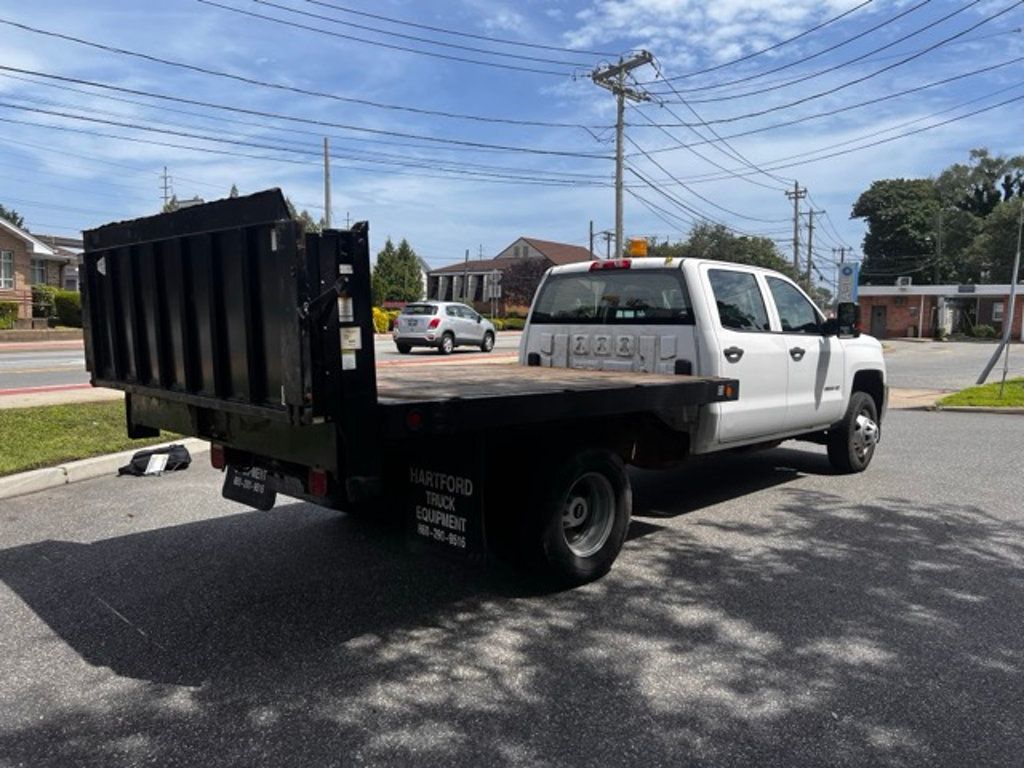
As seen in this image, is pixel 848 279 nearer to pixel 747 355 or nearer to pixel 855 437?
pixel 855 437

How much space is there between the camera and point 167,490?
7.03 meters

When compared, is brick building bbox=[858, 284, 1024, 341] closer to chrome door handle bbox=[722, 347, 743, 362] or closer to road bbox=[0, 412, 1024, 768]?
chrome door handle bbox=[722, 347, 743, 362]

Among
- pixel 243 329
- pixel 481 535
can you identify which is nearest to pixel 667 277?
pixel 481 535

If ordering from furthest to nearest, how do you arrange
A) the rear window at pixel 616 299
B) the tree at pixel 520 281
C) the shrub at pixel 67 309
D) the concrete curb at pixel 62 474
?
the tree at pixel 520 281
the shrub at pixel 67 309
the concrete curb at pixel 62 474
the rear window at pixel 616 299

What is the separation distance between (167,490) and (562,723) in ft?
16.5

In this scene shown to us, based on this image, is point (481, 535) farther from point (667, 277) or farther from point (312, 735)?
point (667, 277)

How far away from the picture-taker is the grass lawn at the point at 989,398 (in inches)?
540

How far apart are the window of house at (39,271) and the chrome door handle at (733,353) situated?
49921 mm

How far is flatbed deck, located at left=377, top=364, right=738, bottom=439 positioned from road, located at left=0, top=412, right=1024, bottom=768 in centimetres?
108

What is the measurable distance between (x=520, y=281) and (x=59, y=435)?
63890mm

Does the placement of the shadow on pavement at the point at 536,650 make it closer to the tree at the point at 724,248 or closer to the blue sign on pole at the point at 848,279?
the blue sign on pole at the point at 848,279

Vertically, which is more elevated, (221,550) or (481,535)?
(481,535)

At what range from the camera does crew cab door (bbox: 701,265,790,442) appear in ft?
19.4

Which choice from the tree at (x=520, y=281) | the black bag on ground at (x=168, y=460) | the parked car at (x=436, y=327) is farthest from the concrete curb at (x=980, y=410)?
the tree at (x=520, y=281)
